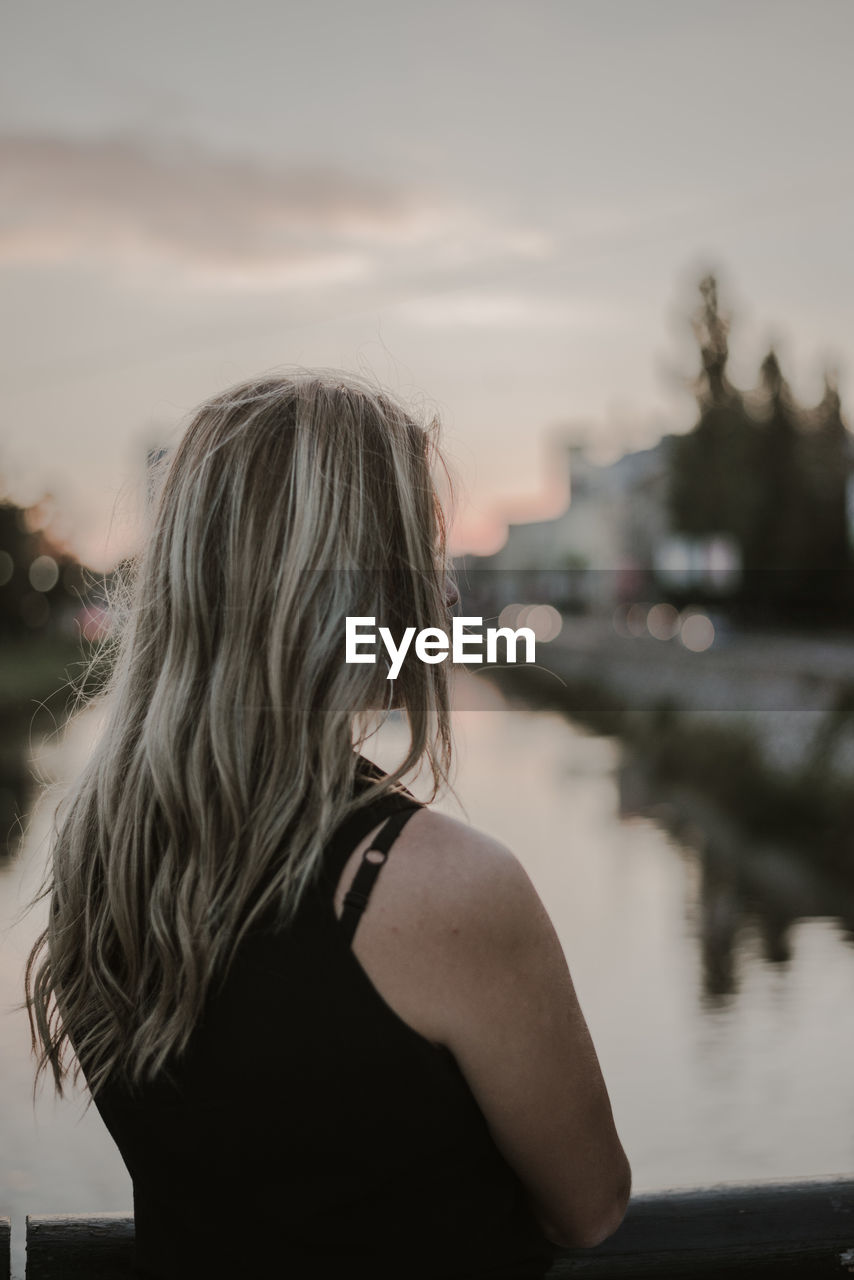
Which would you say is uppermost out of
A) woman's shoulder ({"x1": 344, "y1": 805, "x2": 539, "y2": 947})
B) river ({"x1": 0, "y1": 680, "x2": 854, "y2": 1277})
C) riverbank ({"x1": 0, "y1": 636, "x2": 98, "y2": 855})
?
woman's shoulder ({"x1": 344, "y1": 805, "x2": 539, "y2": 947})

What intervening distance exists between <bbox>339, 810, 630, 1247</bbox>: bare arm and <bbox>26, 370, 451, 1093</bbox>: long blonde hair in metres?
0.07

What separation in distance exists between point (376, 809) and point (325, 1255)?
14.7 inches

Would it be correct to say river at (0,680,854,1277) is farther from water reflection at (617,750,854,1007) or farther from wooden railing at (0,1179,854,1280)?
wooden railing at (0,1179,854,1280)

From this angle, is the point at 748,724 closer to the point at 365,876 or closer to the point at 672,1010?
the point at 672,1010

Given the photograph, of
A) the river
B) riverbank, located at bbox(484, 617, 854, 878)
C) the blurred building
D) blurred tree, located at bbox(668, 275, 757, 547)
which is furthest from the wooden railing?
the blurred building

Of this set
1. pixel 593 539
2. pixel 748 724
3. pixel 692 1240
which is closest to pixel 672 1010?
pixel 692 1240

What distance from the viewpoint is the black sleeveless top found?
3.22 feet

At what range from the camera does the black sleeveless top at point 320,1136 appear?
38.7 inches

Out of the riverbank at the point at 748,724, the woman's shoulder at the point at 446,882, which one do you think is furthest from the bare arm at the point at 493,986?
the riverbank at the point at 748,724

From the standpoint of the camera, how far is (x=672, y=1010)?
757 cm

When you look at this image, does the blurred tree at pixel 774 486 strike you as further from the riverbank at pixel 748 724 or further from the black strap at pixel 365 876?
the black strap at pixel 365 876

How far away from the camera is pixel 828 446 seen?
34.0 m

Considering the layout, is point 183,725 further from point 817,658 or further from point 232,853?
point 817,658

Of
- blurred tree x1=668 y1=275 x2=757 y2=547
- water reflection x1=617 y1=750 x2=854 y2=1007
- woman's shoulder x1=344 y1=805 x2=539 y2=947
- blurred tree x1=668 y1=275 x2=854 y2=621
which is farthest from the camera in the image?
blurred tree x1=668 y1=275 x2=757 y2=547
